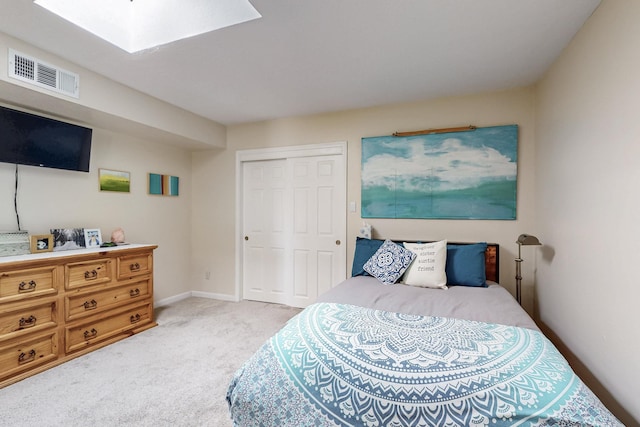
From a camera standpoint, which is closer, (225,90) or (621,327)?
(621,327)

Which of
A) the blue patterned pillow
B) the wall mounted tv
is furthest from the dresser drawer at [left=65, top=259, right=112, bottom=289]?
the blue patterned pillow

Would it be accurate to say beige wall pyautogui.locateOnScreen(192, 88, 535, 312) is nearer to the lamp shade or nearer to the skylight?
the lamp shade

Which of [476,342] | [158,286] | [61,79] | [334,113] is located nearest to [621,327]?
[476,342]

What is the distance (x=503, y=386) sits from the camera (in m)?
1.07

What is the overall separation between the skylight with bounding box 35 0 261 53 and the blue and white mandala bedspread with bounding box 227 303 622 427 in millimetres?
2015

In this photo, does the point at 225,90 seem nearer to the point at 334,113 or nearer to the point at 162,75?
the point at 162,75

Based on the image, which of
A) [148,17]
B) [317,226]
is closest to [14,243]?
[148,17]

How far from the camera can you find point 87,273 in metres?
2.50

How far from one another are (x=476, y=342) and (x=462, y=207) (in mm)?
1892

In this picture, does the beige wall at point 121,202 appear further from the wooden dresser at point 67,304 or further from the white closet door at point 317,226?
the white closet door at point 317,226

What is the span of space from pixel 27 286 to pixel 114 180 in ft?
4.72

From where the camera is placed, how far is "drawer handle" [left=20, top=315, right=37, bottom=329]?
6.89 feet

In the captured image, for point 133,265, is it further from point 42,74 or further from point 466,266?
point 466,266

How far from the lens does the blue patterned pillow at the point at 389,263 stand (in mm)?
2564
